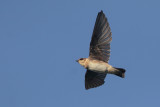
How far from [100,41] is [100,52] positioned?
569 mm

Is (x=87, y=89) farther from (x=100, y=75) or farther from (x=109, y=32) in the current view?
(x=109, y=32)

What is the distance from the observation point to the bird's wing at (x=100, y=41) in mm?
19062

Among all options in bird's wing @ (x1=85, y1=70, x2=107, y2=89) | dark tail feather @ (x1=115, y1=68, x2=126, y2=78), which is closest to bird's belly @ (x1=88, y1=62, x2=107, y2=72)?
dark tail feather @ (x1=115, y1=68, x2=126, y2=78)

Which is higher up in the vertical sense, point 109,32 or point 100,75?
point 109,32

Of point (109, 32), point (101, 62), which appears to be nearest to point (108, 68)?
point (101, 62)

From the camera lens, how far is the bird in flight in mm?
19000

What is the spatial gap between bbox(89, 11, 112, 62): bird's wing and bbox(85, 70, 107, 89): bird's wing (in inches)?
74.9

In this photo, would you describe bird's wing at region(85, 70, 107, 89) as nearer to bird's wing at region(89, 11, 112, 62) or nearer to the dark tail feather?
bird's wing at region(89, 11, 112, 62)

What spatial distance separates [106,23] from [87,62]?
219cm

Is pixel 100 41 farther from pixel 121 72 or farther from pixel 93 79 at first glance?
pixel 93 79

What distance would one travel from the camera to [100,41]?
63.4 ft

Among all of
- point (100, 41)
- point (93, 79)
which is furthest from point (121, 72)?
point (93, 79)

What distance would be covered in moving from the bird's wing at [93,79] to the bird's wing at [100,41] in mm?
1902

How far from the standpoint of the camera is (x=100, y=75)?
21.1m
